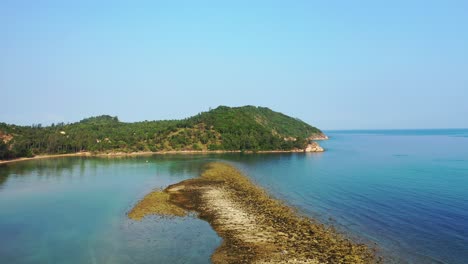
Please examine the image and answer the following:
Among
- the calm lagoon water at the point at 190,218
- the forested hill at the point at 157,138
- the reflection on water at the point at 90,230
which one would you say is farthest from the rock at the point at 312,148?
the reflection on water at the point at 90,230

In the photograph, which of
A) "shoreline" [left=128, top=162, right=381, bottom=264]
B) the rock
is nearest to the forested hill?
the rock

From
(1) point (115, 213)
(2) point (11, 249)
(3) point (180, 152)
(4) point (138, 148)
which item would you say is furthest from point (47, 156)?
(2) point (11, 249)

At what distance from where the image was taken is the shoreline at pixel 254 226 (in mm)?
29000

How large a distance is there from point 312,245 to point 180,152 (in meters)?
131

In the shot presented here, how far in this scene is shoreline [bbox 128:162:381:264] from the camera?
2900 cm

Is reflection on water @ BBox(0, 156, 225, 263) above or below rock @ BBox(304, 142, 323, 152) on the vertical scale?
below

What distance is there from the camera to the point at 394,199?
51250mm

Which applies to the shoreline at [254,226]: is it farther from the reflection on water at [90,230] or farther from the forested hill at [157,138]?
the forested hill at [157,138]

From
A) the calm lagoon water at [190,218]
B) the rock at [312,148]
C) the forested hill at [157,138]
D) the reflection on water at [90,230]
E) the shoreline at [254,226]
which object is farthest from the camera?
the rock at [312,148]

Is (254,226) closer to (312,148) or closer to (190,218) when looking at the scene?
(190,218)

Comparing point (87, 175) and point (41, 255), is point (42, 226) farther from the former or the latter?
point (87, 175)

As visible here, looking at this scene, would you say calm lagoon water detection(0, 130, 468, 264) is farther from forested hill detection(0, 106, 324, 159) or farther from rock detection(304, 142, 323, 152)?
rock detection(304, 142, 323, 152)

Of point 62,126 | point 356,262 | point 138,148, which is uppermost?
point 62,126

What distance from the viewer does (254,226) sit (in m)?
37.4
